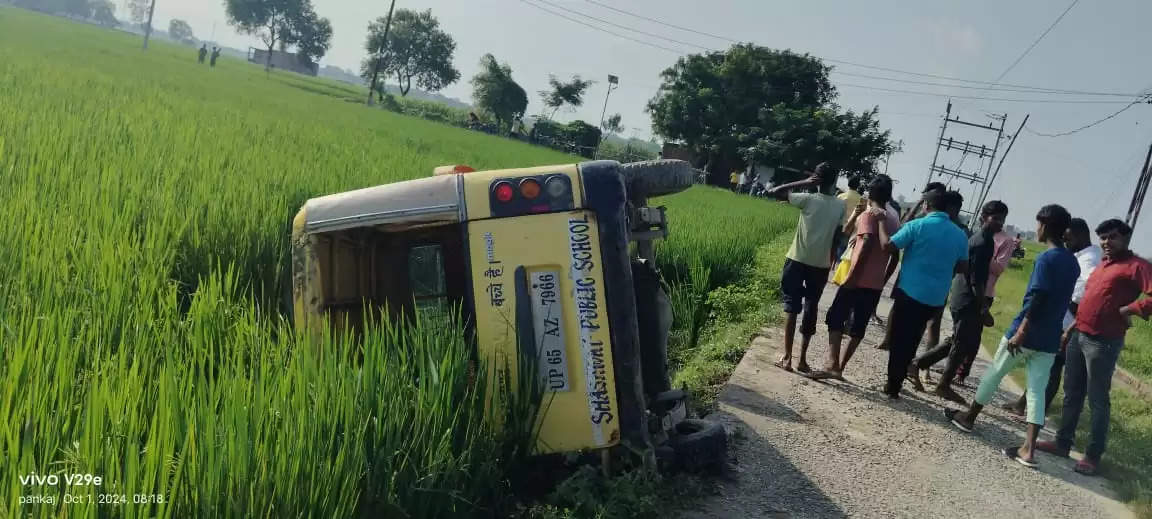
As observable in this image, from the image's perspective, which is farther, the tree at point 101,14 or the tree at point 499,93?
the tree at point 101,14

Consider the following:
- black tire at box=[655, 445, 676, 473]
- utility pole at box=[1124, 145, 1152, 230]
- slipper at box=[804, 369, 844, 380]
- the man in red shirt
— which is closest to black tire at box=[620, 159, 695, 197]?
black tire at box=[655, 445, 676, 473]

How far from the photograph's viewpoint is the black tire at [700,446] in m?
3.49

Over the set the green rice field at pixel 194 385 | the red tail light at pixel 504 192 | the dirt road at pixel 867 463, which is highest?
the red tail light at pixel 504 192

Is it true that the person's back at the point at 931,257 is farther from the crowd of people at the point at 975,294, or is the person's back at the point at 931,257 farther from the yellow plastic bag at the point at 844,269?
the yellow plastic bag at the point at 844,269

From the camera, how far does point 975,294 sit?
5863 millimetres

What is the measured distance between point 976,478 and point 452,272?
321cm

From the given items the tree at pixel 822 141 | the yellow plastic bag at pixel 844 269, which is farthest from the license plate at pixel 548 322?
the tree at pixel 822 141

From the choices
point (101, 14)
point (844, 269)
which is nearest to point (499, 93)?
point (844, 269)

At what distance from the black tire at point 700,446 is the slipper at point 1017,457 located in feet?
7.76

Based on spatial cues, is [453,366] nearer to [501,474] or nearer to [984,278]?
[501,474]

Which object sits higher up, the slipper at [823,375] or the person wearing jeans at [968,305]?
the person wearing jeans at [968,305]

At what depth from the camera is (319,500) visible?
2.09 m

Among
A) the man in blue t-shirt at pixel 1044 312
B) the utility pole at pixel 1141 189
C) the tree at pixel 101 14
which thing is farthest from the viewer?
the tree at pixel 101 14

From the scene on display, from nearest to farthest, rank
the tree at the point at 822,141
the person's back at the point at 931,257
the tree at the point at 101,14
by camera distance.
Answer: the person's back at the point at 931,257 → the tree at the point at 822,141 → the tree at the point at 101,14
